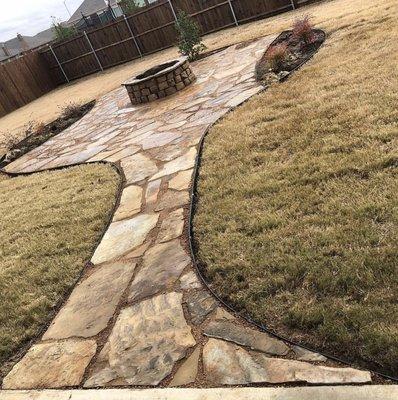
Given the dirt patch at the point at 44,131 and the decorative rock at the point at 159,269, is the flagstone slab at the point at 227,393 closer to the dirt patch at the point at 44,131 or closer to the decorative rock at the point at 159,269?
the decorative rock at the point at 159,269

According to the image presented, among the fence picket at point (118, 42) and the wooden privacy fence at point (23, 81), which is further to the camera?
the wooden privacy fence at point (23, 81)

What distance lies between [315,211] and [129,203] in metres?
2.28

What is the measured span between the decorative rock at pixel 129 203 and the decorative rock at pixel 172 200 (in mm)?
275

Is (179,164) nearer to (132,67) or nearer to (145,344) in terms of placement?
(145,344)

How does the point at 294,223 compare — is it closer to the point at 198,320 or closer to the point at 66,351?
the point at 198,320

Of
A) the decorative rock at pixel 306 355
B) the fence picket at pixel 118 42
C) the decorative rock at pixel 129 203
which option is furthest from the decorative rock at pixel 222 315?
the fence picket at pixel 118 42

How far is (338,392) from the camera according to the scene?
2023 mm

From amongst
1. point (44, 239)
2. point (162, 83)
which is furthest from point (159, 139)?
point (162, 83)

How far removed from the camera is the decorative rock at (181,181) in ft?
15.4

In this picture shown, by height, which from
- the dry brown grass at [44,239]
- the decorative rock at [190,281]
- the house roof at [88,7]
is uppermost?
the house roof at [88,7]

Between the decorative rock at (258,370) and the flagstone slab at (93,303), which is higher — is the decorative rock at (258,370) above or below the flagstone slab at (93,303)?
below

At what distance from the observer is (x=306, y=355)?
7.52ft

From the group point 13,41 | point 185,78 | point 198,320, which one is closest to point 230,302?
point 198,320

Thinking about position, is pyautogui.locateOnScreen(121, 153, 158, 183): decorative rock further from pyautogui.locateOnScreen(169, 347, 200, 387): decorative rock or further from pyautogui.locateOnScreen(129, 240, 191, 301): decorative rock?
pyautogui.locateOnScreen(169, 347, 200, 387): decorative rock
